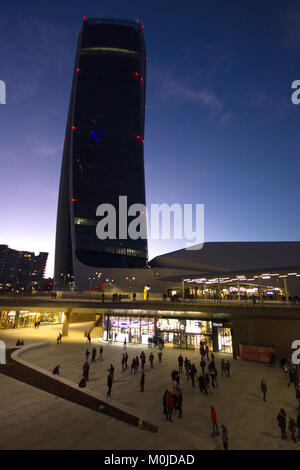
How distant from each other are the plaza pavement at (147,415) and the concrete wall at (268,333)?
263 cm

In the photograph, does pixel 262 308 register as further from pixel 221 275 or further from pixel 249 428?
pixel 249 428

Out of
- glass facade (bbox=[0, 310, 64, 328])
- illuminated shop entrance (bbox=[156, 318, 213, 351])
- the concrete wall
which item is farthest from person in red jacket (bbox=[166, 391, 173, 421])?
glass facade (bbox=[0, 310, 64, 328])

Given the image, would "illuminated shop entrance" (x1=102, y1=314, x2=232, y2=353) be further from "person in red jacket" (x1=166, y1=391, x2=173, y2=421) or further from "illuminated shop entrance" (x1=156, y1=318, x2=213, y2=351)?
"person in red jacket" (x1=166, y1=391, x2=173, y2=421)

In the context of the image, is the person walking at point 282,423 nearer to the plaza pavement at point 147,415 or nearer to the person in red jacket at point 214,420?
the plaza pavement at point 147,415

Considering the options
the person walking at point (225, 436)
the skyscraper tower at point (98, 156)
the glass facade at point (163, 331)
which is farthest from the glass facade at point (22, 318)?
the person walking at point (225, 436)

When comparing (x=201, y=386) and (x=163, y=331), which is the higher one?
(x=163, y=331)

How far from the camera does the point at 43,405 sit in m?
12.1

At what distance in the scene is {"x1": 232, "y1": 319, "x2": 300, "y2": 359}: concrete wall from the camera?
20578mm

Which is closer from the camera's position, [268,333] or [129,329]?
[268,333]

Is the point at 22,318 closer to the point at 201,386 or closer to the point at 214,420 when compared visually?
the point at 201,386

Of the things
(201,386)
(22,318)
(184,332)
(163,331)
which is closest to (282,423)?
(201,386)

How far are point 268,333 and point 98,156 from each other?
8834cm

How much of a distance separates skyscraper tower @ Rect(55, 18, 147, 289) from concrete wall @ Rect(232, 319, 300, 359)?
2259 inches

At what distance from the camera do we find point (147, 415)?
438 inches
